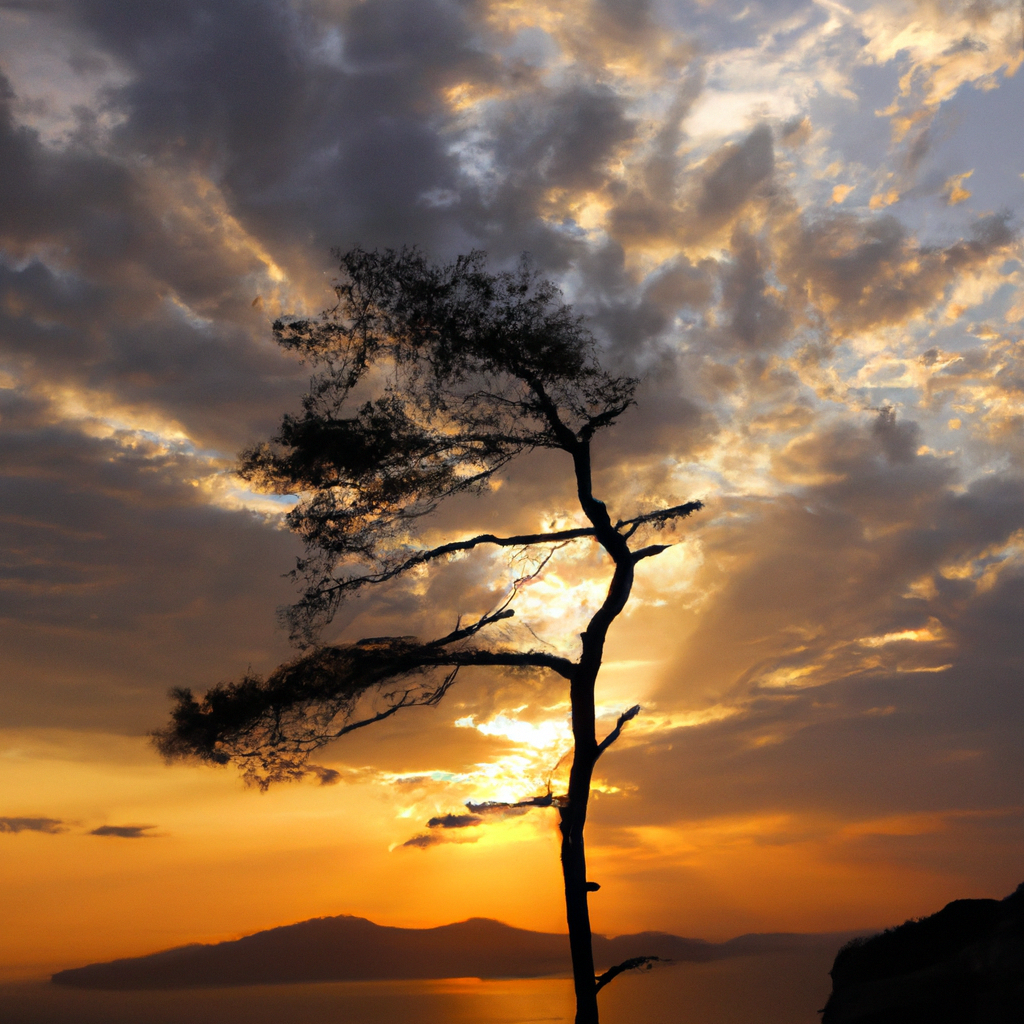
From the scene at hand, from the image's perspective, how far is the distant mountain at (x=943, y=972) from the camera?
351 inches

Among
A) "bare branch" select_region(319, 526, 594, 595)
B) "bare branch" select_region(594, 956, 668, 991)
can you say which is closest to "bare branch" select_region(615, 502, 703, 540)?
"bare branch" select_region(319, 526, 594, 595)

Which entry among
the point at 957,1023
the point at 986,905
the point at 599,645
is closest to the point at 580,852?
the point at 599,645

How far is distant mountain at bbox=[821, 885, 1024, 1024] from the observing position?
8906 millimetres

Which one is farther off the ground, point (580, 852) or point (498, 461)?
point (498, 461)

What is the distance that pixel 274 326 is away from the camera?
10.9m

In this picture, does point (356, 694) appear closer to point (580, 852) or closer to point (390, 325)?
point (580, 852)

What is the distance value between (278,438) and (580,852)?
672cm

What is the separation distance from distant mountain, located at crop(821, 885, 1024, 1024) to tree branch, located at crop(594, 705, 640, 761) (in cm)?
482

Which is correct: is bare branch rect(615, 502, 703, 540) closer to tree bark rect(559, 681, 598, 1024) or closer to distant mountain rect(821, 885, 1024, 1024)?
tree bark rect(559, 681, 598, 1024)

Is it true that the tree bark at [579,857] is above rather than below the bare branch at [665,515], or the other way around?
below

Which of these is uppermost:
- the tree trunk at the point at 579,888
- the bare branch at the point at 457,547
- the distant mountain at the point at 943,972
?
the bare branch at the point at 457,547

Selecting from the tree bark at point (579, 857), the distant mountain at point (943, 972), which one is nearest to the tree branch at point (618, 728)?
the tree bark at point (579, 857)

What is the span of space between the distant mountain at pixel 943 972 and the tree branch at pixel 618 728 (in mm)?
4816

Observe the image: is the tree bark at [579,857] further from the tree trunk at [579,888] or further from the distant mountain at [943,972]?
the distant mountain at [943,972]
